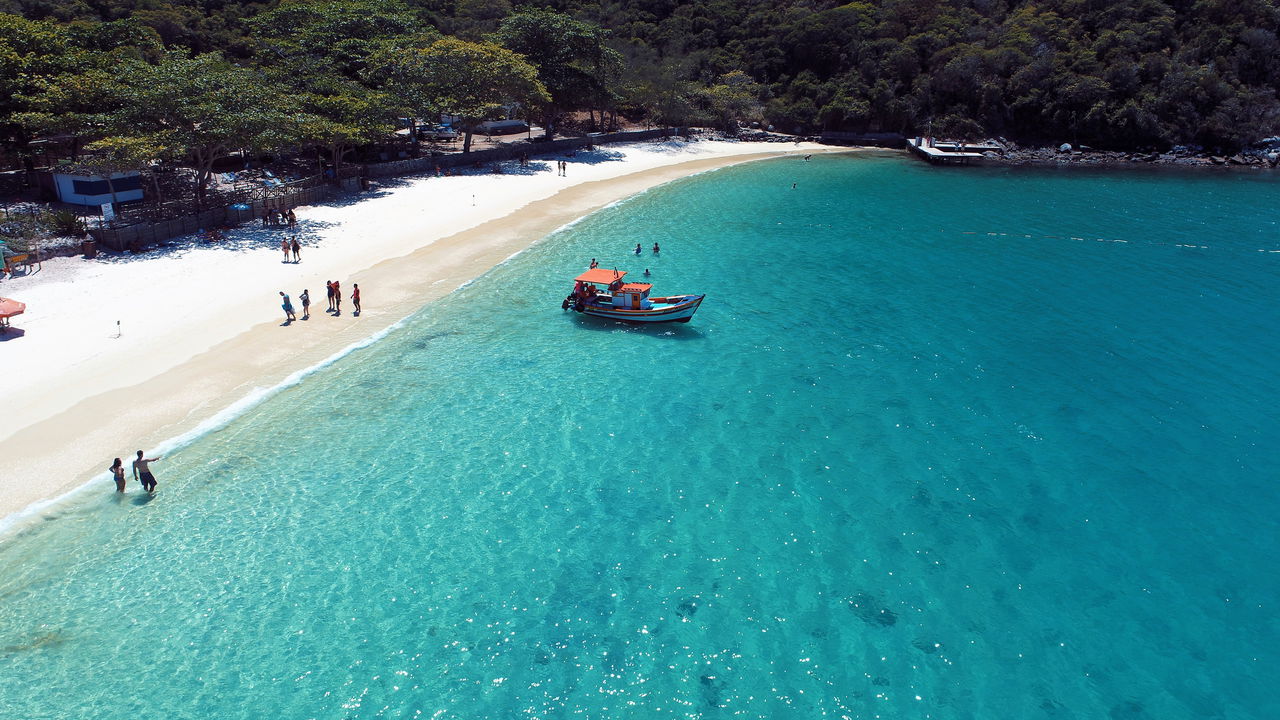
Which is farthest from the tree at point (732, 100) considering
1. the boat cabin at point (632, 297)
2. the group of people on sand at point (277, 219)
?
the boat cabin at point (632, 297)

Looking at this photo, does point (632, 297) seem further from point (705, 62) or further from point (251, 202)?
point (705, 62)

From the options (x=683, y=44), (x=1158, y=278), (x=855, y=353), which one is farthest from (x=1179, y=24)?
(x=855, y=353)

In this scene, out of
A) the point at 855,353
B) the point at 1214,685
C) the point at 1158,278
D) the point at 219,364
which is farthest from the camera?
the point at 1158,278

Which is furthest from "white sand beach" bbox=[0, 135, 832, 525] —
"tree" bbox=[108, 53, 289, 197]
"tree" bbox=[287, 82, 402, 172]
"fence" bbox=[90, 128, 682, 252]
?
"tree" bbox=[108, 53, 289, 197]

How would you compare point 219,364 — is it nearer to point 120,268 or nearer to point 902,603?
point 120,268

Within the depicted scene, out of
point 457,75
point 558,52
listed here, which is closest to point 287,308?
point 457,75

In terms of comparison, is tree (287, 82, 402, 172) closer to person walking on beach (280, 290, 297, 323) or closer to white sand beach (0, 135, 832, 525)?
white sand beach (0, 135, 832, 525)

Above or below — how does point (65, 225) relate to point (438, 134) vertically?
below
